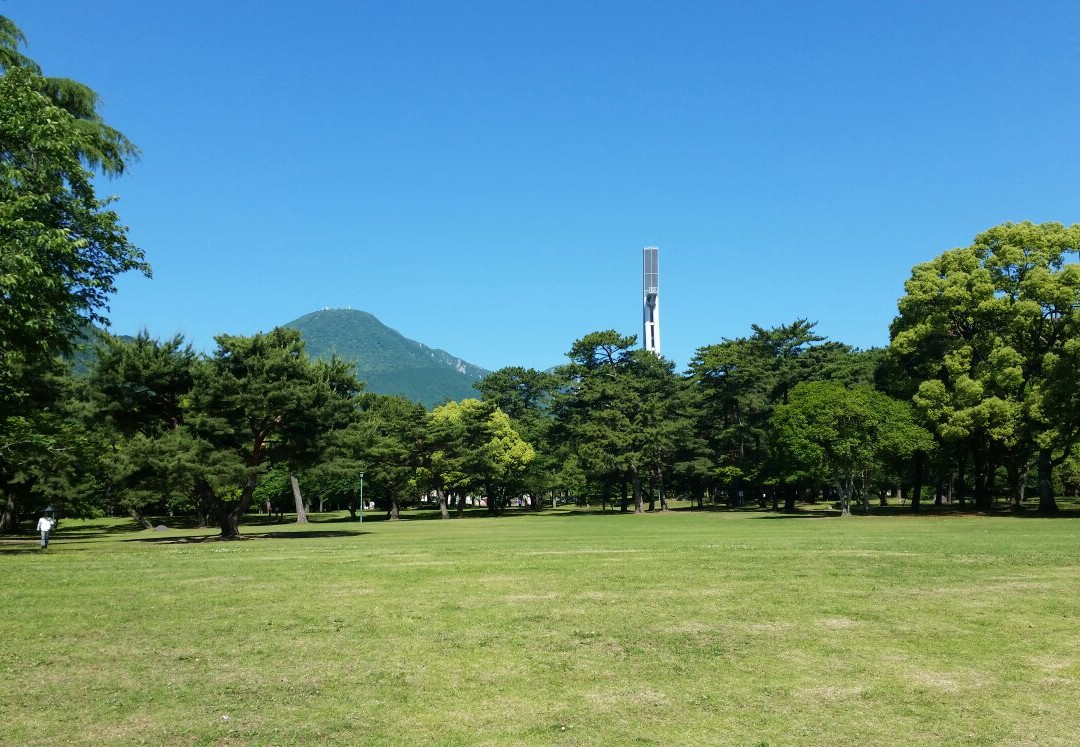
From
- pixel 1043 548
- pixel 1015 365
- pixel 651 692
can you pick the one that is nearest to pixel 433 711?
pixel 651 692

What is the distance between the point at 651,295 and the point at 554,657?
168899 mm

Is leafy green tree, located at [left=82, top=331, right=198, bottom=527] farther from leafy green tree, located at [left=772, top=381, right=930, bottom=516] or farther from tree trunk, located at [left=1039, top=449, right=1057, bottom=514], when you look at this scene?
tree trunk, located at [left=1039, top=449, right=1057, bottom=514]

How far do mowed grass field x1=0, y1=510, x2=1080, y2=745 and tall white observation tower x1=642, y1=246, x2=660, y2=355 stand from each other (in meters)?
152

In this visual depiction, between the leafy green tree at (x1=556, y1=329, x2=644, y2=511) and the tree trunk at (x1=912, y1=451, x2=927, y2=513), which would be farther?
the leafy green tree at (x1=556, y1=329, x2=644, y2=511)

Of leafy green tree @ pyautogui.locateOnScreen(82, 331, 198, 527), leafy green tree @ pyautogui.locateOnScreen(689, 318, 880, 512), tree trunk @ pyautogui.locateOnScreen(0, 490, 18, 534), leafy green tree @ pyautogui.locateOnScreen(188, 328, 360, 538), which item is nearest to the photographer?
leafy green tree @ pyautogui.locateOnScreen(188, 328, 360, 538)

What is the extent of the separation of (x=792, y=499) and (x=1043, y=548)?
46531 mm

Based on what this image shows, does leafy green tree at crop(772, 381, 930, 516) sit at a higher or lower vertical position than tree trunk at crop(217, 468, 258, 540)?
higher

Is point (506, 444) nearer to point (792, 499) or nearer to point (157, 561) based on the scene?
point (792, 499)

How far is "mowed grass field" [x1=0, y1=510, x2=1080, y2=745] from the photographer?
6.88 m

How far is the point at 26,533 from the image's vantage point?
5053 cm

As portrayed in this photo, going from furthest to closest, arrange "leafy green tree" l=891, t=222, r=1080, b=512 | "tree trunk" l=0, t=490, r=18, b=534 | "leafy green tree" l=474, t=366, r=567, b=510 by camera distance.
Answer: "leafy green tree" l=474, t=366, r=567, b=510, "tree trunk" l=0, t=490, r=18, b=534, "leafy green tree" l=891, t=222, r=1080, b=512

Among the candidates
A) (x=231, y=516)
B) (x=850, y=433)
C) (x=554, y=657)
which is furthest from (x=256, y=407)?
(x=850, y=433)

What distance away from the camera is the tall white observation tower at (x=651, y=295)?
6629 inches

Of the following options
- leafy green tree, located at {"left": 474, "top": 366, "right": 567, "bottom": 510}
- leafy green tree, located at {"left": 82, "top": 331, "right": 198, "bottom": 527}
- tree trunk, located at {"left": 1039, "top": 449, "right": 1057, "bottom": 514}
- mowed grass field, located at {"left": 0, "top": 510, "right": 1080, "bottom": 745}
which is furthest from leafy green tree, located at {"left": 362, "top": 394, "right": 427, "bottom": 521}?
mowed grass field, located at {"left": 0, "top": 510, "right": 1080, "bottom": 745}
